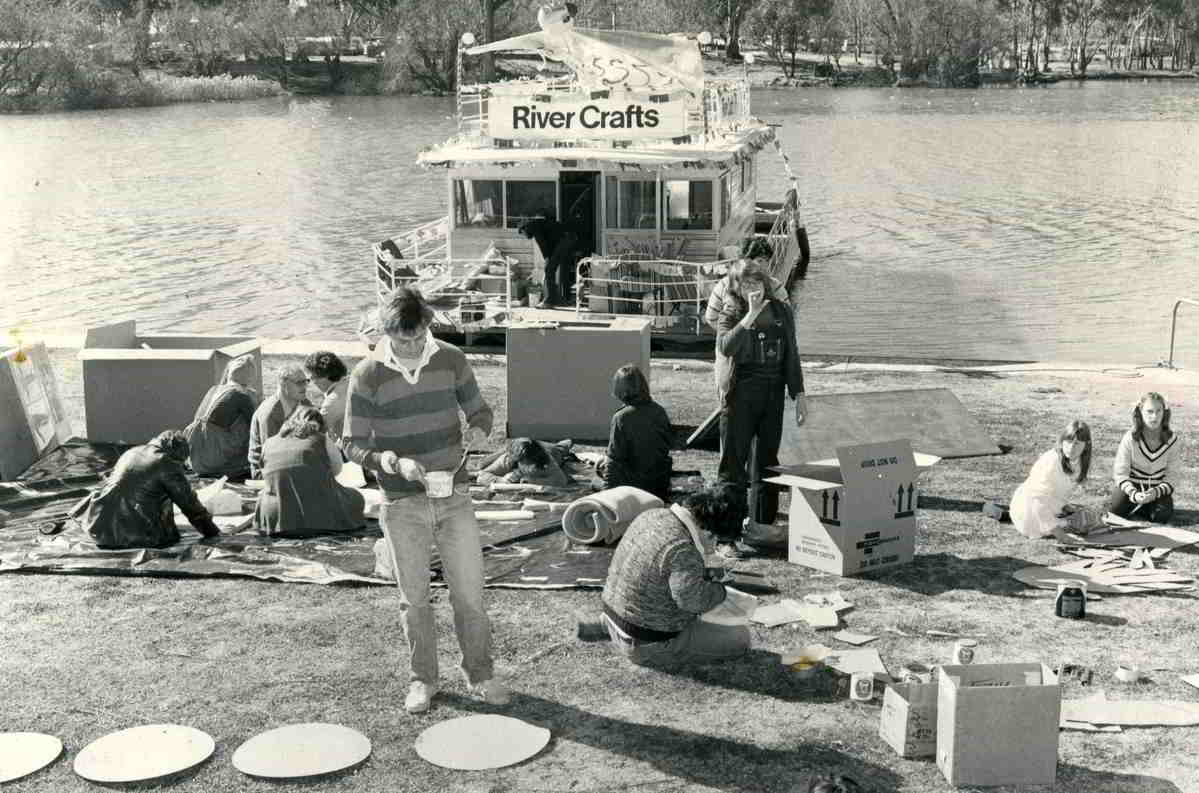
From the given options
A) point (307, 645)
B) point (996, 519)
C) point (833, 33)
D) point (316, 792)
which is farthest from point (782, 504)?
point (833, 33)

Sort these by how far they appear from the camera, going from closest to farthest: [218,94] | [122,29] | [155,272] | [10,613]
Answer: [10,613]
[155,272]
[218,94]
[122,29]

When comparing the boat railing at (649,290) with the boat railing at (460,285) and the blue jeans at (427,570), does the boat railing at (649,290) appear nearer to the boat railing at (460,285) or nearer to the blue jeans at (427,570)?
the boat railing at (460,285)

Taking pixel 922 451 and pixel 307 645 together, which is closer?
pixel 307 645

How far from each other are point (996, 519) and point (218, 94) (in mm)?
86812

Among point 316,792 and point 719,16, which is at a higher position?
point 719,16

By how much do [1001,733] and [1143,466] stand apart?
4.42 metres

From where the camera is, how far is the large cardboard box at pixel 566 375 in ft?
41.4

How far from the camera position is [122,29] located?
326ft

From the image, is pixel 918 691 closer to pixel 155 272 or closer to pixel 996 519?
pixel 996 519

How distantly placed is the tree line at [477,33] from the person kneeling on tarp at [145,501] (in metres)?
81.0

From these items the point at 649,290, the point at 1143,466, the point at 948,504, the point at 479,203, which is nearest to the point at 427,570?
the point at 948,504

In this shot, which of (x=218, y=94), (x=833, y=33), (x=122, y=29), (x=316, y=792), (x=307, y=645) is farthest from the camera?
(x=833, y=33)

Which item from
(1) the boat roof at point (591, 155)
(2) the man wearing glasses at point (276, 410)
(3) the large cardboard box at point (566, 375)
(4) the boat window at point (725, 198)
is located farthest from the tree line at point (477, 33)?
(2) the man wearing glasses at point (276, 410)

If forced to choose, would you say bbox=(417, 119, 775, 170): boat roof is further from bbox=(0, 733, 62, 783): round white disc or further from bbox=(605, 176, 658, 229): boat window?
bbox=(0, 733, 62, 783): round white disc
